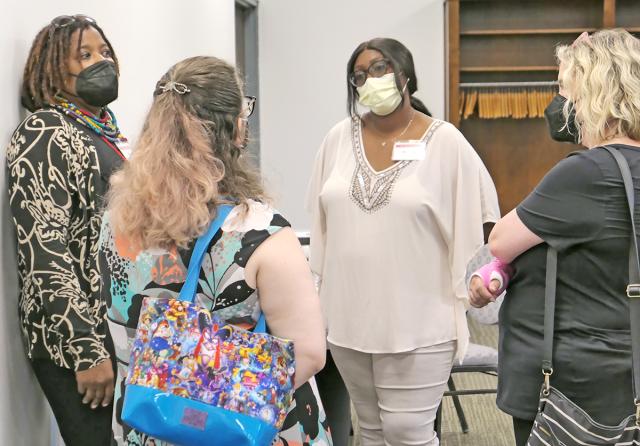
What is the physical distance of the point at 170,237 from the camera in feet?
4.80

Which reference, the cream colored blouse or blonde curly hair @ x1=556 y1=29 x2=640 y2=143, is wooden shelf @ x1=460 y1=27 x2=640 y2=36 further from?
blonde curly hair @ x1=556 y1=29 x2=640 y2=143

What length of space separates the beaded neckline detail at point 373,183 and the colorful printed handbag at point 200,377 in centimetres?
106

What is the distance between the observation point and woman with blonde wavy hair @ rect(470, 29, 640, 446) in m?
1.69

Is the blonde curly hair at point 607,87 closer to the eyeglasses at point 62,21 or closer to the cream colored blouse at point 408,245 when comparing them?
the cream colored blouse at point 408,245

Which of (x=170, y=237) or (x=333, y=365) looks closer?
(x=170, y=237)

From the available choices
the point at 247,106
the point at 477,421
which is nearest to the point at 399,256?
the point at 247,106

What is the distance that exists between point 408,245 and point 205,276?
43.2 inches

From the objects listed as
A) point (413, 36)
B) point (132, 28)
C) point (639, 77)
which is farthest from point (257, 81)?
point (639, 77)

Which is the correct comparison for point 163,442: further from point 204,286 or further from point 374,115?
point 374,115

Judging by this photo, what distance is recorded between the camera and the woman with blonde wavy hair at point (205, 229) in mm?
1464

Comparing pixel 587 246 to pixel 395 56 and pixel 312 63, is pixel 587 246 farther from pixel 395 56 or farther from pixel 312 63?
pixel 312 63

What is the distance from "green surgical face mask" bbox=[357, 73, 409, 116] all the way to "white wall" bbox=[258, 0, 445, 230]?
388cm

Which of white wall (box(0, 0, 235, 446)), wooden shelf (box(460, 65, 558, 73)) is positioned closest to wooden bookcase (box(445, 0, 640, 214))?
wooden shelf (box(460, 65, 558, 73))

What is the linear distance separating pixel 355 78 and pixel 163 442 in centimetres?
150
